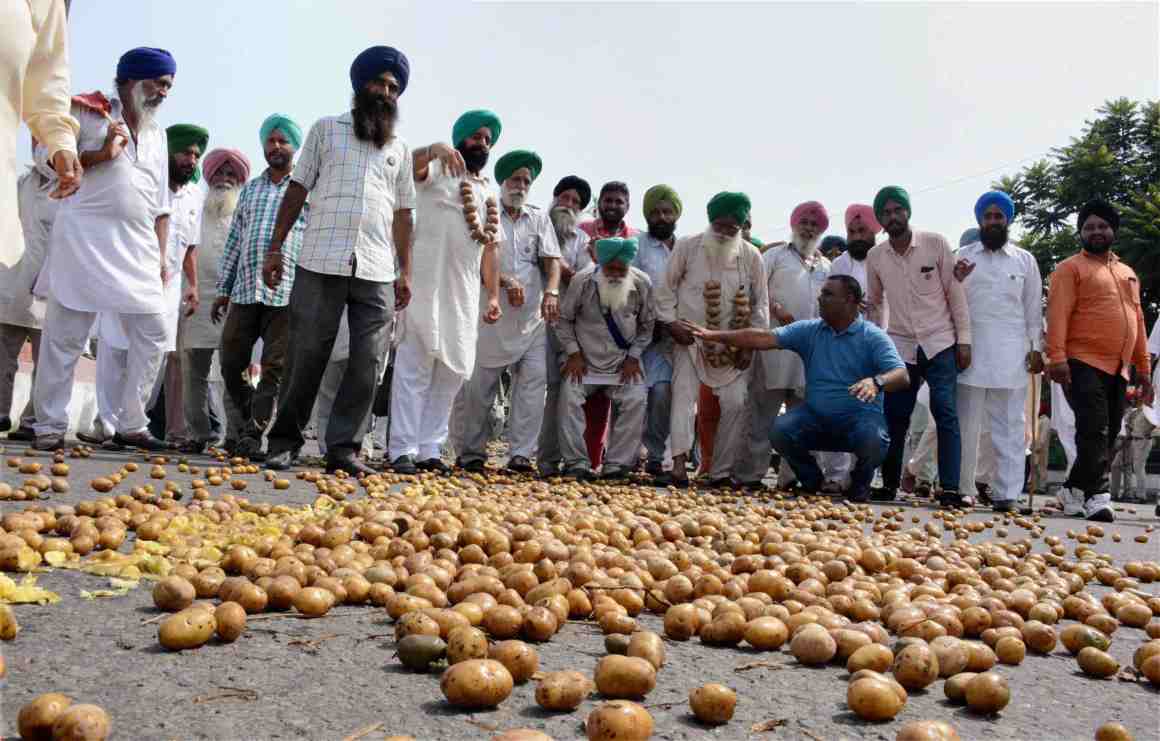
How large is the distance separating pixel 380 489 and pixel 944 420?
4580 mm

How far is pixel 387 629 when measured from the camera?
2.43 m

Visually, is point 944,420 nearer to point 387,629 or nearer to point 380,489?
point 380,489

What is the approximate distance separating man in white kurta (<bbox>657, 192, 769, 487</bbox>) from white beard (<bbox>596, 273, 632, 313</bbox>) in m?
0.34

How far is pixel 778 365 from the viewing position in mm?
7965

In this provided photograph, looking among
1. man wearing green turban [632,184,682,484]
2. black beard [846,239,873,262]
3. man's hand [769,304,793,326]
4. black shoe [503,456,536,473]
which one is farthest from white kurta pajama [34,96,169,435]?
black beard [846,239,873,262]

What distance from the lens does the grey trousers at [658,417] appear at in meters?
7.96

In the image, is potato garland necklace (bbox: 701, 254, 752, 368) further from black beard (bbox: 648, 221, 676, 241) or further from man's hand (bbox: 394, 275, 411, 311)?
Result: man's hand (bbox: 394, 275, 411, 311)

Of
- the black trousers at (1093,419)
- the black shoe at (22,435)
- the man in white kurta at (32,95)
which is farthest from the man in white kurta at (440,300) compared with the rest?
the black trousers at (1093,419)

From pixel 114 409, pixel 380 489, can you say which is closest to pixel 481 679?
pixel 380 489

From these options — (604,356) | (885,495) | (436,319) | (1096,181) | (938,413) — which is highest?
(1096,181)

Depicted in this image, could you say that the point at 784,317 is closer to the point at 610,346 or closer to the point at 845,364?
the point at 845,364

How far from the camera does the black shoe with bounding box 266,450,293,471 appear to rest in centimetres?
573

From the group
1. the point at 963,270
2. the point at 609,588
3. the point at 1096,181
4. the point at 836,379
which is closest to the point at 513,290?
the point at 836,379

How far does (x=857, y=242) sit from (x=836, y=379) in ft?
6.74
